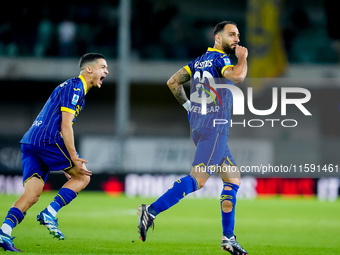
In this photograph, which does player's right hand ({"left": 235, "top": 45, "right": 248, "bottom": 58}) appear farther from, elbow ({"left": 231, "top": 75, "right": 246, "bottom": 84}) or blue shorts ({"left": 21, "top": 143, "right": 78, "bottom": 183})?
blue shorts ({"left": 21, "top": 143, "right": 78, "bottom": 183})

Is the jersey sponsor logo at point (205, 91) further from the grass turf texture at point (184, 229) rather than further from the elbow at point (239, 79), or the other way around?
the grass turf texture at point (184, 229)

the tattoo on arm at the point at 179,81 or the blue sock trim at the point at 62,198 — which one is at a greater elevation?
the tattoo on arm at the point at 179,81

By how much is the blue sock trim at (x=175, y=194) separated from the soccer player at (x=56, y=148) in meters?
0.99

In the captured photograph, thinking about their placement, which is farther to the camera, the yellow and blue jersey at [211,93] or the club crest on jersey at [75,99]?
the club crest on jersey at [75,99]

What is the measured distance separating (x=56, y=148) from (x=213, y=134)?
68.7 inches

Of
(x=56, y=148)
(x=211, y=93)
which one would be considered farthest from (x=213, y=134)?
(x=56, y=148)

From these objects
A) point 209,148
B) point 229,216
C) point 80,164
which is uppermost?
point 209,148

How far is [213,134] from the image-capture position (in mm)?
7812

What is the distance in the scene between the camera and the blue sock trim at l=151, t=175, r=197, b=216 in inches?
297

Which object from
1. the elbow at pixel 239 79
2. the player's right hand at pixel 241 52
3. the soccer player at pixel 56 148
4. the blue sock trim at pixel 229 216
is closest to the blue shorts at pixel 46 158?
the soccer player at pixel 56 148

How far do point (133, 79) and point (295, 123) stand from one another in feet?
24.2

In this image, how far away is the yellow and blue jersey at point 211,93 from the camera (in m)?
7.86

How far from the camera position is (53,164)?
8172mm

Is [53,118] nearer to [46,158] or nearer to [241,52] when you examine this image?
[46,158]
